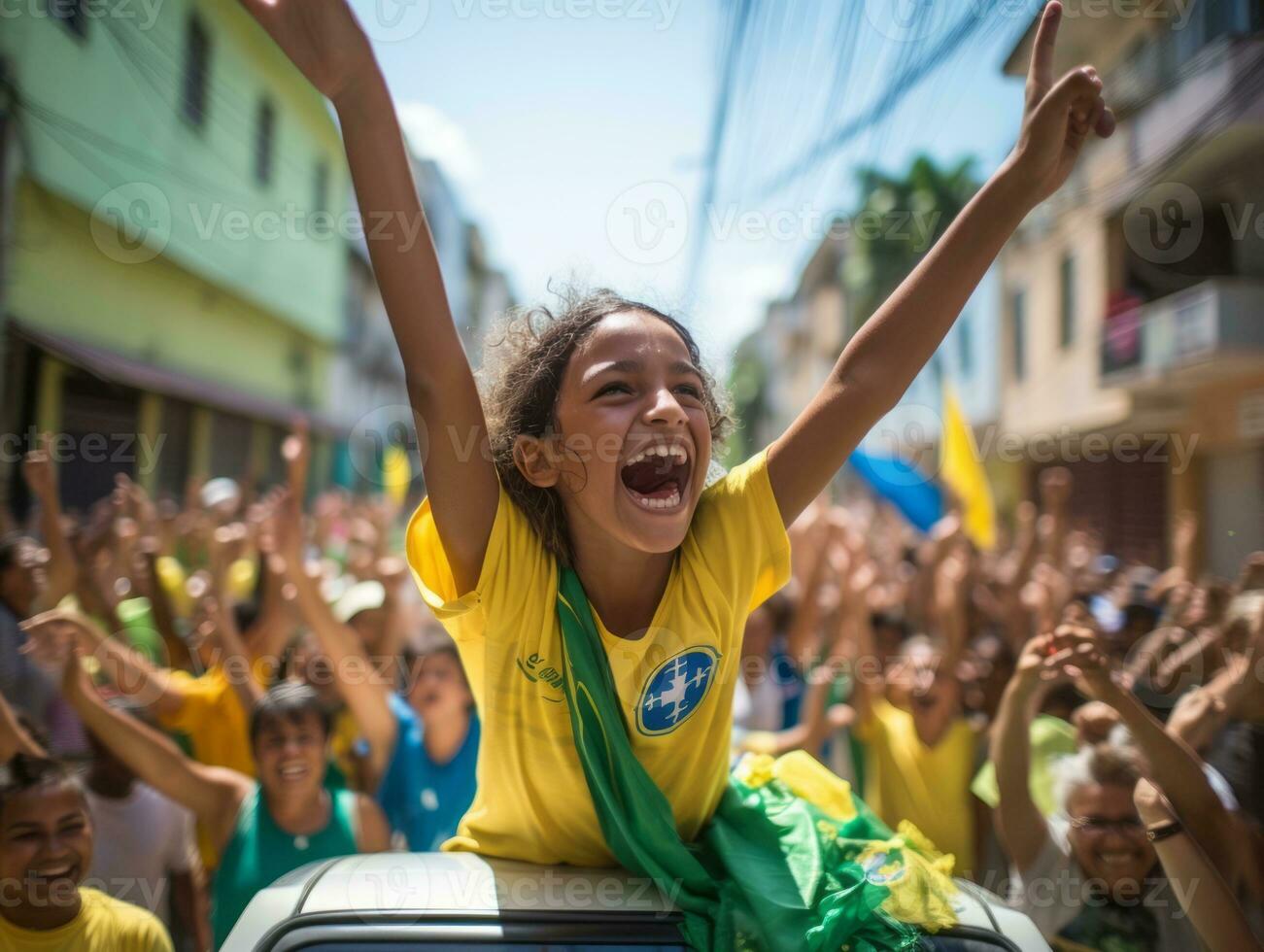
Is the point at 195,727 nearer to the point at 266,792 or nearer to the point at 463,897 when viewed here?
the point at 266,792

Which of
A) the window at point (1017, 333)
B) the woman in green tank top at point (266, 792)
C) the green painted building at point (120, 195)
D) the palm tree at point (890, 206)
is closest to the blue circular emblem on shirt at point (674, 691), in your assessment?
the woman in green tank top at point (266, 792)

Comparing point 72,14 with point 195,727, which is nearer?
point 72,14

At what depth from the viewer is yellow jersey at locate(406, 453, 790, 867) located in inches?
61.3

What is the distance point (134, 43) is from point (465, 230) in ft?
33.5

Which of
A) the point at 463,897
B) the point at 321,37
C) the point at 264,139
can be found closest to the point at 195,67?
the point at 264,139

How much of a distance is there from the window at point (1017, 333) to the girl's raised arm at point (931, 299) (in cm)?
1389

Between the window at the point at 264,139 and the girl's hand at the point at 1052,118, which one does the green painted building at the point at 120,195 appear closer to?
the window at the point at 264,139

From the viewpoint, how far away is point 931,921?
1464 mm

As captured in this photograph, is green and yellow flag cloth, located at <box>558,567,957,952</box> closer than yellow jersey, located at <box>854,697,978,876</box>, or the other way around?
green and yellow flag cloth, located at <box>558,567,957,952</box>

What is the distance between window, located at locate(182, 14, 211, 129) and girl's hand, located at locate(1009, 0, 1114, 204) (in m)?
3.36

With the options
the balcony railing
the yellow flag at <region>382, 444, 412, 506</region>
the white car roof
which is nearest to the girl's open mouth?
the white car roof

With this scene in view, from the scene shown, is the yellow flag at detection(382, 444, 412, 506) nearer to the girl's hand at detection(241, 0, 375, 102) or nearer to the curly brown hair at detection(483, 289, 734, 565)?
the curly brown hair at detection(483, 289, 734, 565)

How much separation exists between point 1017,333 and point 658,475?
14942mm

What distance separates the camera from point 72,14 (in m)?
3.06
